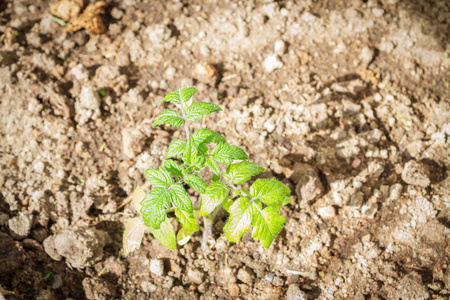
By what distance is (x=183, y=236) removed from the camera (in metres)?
2.26

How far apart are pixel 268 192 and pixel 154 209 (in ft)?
1.93

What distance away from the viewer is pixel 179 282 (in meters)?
2.24

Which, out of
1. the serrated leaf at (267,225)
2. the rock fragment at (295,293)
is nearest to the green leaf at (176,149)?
the serrated leaf at (267,225)

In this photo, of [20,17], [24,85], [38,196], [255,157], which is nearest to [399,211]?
[255,157]

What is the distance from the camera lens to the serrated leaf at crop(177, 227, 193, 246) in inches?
88.7

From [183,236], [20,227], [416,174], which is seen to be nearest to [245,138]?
[183,236]

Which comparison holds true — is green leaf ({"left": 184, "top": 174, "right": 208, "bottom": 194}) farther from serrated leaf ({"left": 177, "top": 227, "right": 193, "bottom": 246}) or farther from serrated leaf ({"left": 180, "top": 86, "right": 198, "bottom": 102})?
serrated leaf ({"left": 177, "top": 227, "right": 193, "bottom": 246})

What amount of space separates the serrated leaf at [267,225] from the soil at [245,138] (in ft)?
2.22

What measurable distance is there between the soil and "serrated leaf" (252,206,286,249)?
68cm

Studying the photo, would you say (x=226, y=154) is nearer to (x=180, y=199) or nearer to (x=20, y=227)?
(x=180, y=199)

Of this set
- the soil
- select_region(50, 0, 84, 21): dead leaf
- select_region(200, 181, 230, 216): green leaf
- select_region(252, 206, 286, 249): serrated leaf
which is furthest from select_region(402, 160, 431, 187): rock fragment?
select_region(50, 0, 84, 21): dead leaf

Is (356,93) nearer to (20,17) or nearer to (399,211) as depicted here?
(399,211)

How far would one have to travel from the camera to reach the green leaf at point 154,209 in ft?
5.05

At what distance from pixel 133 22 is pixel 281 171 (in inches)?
77.8
